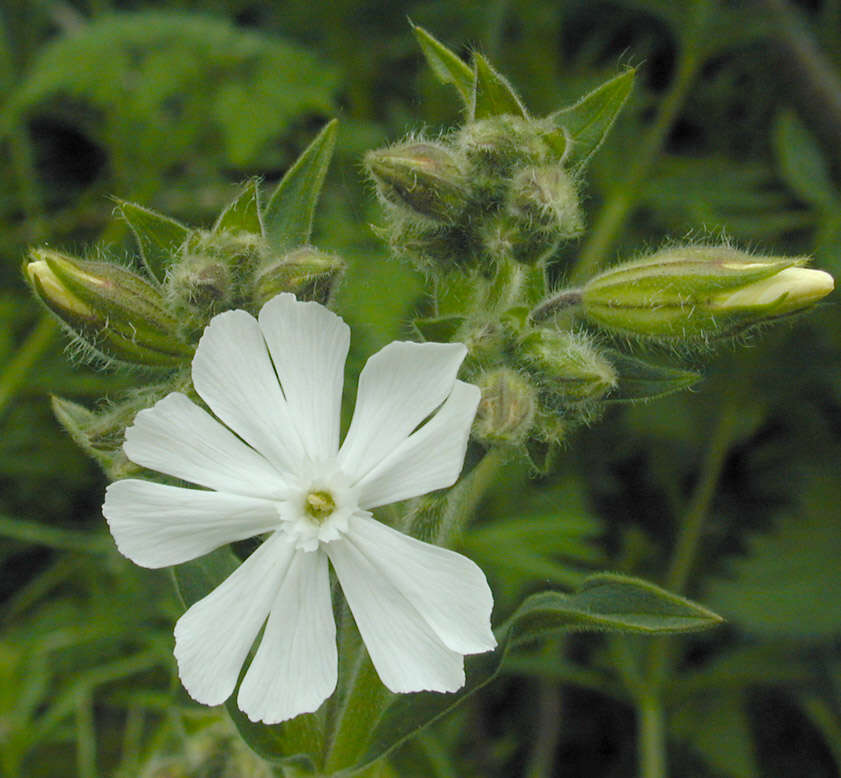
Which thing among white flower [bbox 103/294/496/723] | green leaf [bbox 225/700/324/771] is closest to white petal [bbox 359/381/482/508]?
white flower [bbox 103/294/496/723]

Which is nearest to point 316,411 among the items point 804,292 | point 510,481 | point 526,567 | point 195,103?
point 804,292

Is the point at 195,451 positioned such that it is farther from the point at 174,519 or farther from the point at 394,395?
the point at 394,395

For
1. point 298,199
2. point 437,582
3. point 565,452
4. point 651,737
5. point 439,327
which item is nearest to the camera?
point 437,582

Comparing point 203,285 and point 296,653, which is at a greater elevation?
point 203,285

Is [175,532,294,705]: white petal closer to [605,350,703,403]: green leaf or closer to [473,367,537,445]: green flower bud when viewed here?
[473,367,537,445]: green flower bud

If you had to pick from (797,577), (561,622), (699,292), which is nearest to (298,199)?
(699,292)

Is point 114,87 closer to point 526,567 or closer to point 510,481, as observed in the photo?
point 510,481

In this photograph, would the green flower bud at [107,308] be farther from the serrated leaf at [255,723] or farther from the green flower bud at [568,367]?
the green flower bud at [568,367]
